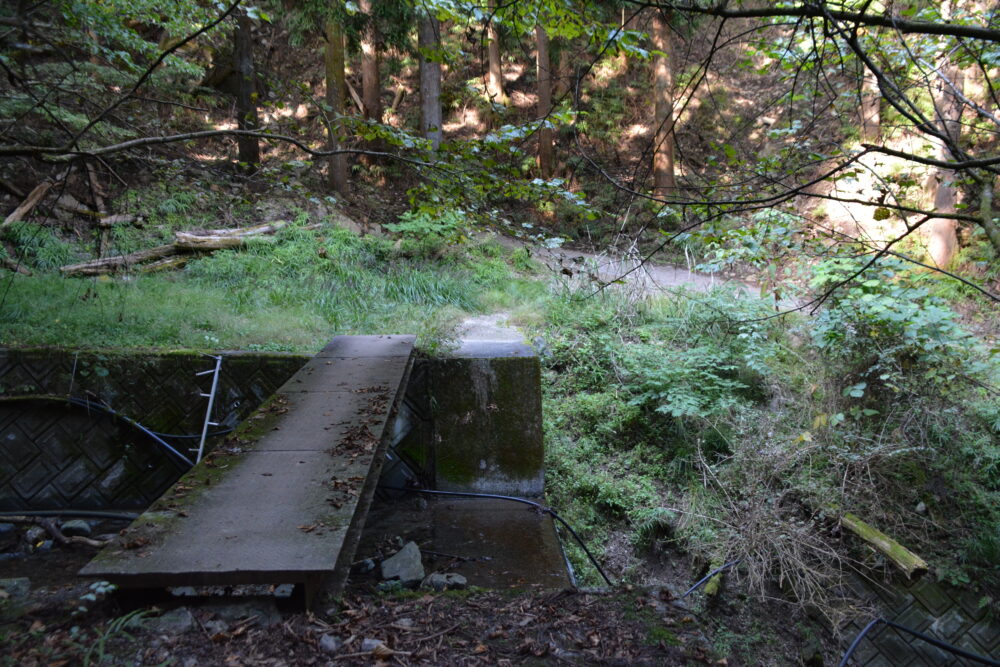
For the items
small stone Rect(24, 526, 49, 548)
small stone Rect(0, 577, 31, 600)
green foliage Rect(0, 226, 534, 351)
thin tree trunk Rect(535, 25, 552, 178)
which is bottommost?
small stone Rect(24, 526, 49, 548)

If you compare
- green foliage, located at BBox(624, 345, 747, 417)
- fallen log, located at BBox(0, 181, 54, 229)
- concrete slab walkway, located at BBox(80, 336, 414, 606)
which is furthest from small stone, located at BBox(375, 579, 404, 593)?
fallen log, located at BBox(0, 181, 54, 229)

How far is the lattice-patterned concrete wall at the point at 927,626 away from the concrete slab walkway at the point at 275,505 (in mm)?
4045

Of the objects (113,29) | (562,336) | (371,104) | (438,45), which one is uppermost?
(371,104)

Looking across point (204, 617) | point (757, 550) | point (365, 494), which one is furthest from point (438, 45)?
point (757, 550)

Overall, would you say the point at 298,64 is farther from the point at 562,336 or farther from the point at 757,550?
the point at 757,550

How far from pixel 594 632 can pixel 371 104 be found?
1450 cm

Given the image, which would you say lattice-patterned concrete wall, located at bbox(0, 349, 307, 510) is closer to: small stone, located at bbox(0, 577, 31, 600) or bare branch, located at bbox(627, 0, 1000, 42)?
small stone, located at bbox(0, 577, 31, 600)

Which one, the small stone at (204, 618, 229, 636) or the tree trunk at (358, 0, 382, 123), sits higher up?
the tree trunk at (358, 0, 382, 123)

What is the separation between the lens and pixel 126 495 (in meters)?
4.47

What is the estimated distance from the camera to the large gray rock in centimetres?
307

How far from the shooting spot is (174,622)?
5.86ft

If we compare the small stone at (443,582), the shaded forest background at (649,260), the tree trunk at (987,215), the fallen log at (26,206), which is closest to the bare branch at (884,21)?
the shaded forest background at (649,260)

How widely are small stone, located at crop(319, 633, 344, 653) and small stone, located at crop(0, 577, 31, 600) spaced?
4.88 ft

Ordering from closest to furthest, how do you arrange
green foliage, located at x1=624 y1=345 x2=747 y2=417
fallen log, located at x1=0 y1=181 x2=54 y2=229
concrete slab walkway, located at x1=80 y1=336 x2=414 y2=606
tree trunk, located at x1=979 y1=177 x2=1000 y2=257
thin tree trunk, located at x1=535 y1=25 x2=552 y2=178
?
concrete slab walkway, located at x1=80 y1=336 x2=414 y2=606, tree trunk, located at x1=979 y1=177 x2=1000 y2=257, green foliage, located at x1=624 y1=345 x2=747 y2=417, fallen log, located at x1=0 y1=181 x2=54 y2=229, thin tree trunk, located at x1=535 y1=25 x2=552 y2=178
